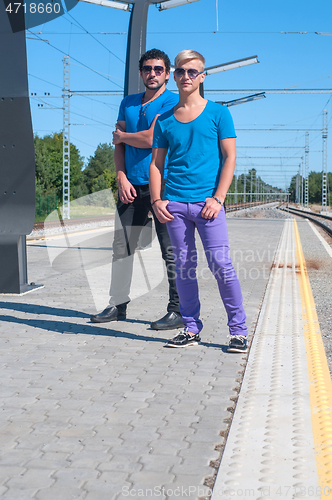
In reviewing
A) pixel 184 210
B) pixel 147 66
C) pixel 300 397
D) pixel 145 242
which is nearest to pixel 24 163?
pixel 145 242

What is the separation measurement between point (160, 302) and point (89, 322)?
126 centimetres

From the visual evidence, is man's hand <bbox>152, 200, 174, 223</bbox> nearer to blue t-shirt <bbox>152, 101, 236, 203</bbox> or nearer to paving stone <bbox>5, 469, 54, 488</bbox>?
blue t-shirt <bbox>152, 101, 236, 203</bbox>

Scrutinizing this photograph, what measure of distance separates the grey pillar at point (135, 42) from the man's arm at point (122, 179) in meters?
5.97

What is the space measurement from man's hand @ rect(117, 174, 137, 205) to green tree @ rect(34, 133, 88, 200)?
57.5 m

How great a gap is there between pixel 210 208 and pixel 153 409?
4.85 feet

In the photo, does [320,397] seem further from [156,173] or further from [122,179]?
[122,179]

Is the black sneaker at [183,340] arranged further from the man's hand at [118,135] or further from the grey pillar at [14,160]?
the grey pillar at [14,160]

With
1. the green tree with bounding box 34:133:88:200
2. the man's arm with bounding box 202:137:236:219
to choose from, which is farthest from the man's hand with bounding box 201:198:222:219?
the green tree with bounding box 34:133:88:200

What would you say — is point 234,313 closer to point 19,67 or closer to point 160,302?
point 160,302

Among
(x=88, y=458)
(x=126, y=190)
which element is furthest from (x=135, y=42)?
(x=88, y=458)

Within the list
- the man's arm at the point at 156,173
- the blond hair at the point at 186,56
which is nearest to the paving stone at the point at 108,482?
the man's arm at the point at 156,173

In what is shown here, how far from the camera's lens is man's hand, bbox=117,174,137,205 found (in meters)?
4.54

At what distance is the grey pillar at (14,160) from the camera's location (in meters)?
6.07

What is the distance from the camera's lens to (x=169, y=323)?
15.5ft
